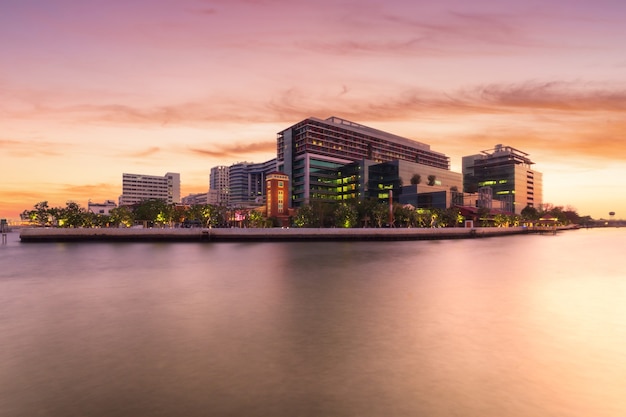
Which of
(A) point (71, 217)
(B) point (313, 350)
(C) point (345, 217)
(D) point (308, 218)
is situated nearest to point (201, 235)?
(D) point (308, 218)

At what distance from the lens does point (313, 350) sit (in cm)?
1433

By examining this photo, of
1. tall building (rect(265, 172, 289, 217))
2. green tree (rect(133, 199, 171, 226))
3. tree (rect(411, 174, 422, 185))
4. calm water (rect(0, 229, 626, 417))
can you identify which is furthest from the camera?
tree (rect(411, 174, 422, 185))

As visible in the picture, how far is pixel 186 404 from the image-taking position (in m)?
9.71

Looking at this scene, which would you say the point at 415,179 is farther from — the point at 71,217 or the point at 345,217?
the point at 71,217

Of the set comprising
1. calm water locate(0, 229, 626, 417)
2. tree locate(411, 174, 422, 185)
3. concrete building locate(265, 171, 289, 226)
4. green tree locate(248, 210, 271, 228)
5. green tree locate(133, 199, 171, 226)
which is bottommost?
calm water locate(0, 229, 626, 417)

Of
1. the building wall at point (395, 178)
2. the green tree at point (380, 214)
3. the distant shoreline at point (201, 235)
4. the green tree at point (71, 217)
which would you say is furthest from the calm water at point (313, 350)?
the building wall at point (395, 178)

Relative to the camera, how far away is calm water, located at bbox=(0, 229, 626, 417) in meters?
9.90

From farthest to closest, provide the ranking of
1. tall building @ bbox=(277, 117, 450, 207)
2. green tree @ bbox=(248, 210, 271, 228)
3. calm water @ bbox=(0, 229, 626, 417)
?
tall building @ bbox=(277, 117, 450, 207) < green tree @ bbox=(248, 210, 271, 228) < calm water @ bbox=(0, 229, 626, 417)

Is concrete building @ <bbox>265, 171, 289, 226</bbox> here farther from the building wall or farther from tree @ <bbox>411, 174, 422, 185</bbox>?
tree @ <bbox>411, 174, 422, 185</bbox>

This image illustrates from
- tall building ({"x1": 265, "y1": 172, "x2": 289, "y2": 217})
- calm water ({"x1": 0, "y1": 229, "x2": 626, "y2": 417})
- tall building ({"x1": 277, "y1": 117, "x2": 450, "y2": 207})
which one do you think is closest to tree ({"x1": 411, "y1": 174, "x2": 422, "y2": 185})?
tall building ({"x1": 277, "y1": 117, "x2": 450, "y2": 207})

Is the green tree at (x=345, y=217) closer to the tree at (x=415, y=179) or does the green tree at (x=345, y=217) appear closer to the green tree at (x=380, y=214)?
the green tree at (x=380, y=214)

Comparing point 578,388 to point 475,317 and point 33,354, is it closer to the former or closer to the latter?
point 475,317

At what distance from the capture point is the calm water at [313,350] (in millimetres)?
9898

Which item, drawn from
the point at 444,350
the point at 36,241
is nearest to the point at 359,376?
the point at 444,350
